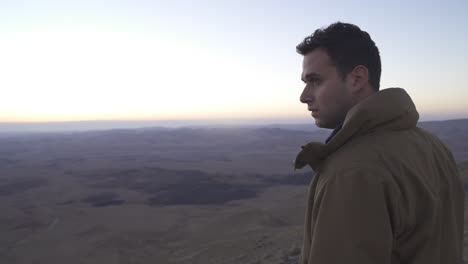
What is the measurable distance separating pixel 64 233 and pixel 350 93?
72.7ft

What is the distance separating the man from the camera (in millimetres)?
1193

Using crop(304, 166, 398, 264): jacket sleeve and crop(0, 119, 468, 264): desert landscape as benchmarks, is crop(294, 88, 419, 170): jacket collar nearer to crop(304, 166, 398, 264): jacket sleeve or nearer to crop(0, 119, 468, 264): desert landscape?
crop(304, 166, 398, 264): jacket sleeve

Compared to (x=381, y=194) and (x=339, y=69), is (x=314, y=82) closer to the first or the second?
(x=339, y=69)

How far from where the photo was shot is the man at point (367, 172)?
1.19 meters

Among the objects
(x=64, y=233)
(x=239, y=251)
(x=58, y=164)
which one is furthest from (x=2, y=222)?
(x=58, y=164)

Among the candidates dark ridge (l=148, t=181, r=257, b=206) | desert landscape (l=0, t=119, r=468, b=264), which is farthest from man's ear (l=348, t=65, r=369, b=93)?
dark ridge (l=148, t=181, r=257, b=206)

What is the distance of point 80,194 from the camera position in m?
34.8

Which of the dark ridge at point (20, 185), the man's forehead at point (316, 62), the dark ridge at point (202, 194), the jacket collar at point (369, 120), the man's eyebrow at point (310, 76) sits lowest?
the dark ridge at point (20, 185)

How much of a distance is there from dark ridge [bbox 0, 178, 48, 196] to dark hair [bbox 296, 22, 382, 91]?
3991 cm

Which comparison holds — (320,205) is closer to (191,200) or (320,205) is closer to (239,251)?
(239,251)

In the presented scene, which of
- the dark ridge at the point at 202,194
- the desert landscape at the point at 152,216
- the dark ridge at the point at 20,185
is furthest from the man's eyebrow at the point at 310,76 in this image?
the dark ridge at the point at 20,185

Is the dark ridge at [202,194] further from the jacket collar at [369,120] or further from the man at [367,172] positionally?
the jacket collar at [369,120]

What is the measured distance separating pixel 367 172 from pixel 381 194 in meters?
0.07

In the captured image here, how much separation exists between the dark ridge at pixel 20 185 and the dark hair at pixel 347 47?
39.9 meters
